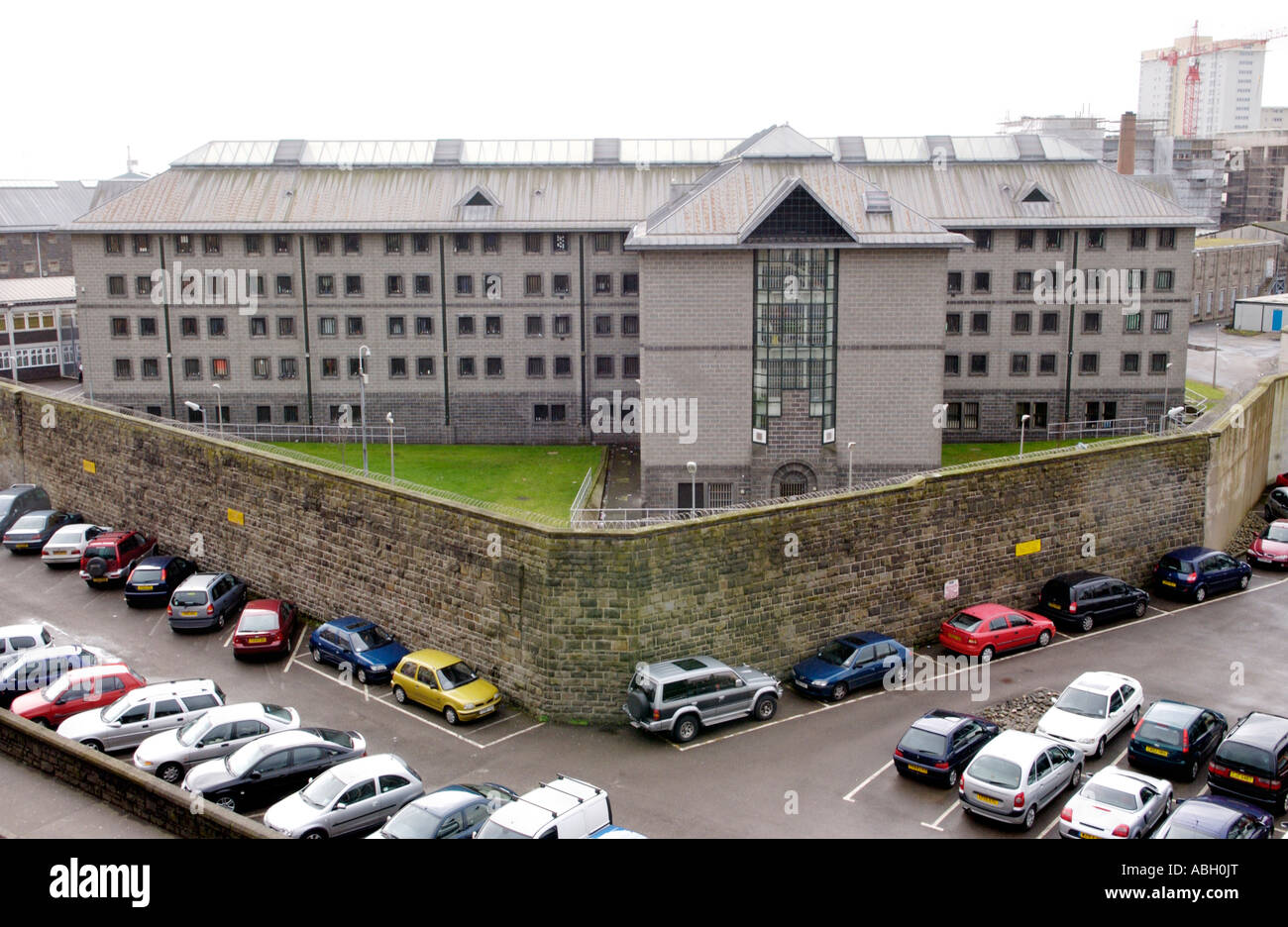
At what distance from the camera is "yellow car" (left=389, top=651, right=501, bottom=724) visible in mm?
28922

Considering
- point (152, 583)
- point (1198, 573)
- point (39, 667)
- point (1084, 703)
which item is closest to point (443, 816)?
point (39, 667)

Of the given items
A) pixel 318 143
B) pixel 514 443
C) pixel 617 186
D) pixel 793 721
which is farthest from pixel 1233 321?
pixel 793 721

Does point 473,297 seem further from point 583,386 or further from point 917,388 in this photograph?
point 917,388

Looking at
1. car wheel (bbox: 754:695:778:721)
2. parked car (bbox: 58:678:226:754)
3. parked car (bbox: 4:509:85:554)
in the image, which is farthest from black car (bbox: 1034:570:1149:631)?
parked car (bbox: 4:509:85:554)

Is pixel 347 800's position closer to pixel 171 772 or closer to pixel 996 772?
pixel 171 772

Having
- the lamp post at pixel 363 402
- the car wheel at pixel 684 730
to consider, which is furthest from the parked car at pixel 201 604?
the car wheel at pixel 684 730

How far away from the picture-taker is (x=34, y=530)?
1666 inches

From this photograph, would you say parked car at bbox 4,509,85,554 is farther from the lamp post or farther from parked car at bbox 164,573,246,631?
the lamp post

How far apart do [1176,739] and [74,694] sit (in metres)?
25.1

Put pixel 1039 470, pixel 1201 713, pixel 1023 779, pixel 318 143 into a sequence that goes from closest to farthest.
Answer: pixel 1023 779, pixel 1201 713, pixel 1039 470, pixel 318 143

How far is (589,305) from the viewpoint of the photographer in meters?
58.0

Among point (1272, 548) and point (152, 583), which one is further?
point (1272, 548)

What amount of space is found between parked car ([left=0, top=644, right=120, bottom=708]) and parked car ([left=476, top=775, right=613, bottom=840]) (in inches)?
565

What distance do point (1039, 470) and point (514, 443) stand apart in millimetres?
28515
